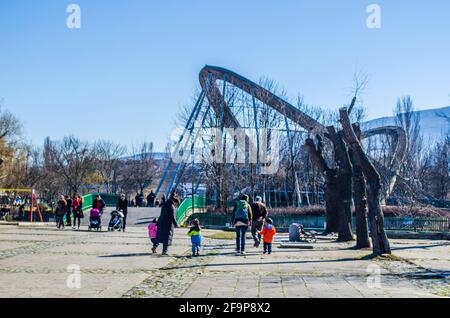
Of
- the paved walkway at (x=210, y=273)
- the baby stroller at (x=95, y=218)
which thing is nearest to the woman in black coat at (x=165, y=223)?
the paved walkway at (x=210, y=273)

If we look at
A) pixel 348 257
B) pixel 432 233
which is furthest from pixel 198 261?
pixel 432 233

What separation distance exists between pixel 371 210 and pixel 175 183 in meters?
37.6

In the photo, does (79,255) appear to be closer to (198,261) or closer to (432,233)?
(198,261)

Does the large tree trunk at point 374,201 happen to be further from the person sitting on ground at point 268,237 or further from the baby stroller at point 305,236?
the baby stroller at point 305,236

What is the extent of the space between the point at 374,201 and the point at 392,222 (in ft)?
48.9

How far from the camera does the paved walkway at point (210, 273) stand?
29.0ft

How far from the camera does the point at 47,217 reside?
3750 cm

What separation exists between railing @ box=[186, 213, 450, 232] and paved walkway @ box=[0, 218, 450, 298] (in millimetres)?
12022

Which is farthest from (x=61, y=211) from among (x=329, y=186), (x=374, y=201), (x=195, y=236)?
(x=374, y=201)

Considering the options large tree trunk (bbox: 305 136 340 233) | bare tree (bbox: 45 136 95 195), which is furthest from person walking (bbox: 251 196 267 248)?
bare tree (bbox: 45 136 95 195)

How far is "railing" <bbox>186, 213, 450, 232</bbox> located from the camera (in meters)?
27.9

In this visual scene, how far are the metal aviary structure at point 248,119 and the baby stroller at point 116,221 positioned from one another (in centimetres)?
1696

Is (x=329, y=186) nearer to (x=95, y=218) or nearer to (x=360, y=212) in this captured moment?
(x=360, y=212)

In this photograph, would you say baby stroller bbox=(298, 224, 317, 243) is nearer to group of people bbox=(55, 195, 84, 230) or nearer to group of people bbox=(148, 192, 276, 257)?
group of people bbox=(148, 192, 276, 257)
